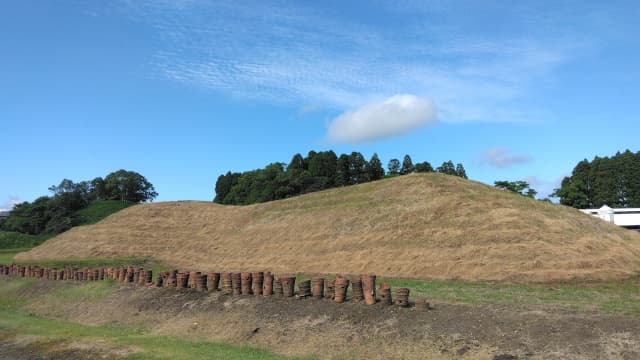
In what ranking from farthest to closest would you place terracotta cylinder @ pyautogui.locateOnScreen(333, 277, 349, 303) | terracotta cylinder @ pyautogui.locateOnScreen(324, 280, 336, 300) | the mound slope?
the mound slope, terracotta cylinder @ pyautogui.locateOnScreen(324, 280, 336, 300), terracotta cylinder @ pyautogui.locateOnScreen(333, 277, 349, 303)

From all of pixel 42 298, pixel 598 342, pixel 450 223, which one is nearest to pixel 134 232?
pixel 42 298

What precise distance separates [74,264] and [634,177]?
83091 millimetres

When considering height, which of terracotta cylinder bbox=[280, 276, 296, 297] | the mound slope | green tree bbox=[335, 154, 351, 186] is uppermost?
green tree bbox=[335, 154, 351, 186]

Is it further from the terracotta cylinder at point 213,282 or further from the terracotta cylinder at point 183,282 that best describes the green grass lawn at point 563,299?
the terracotta cylinder at point 183,282

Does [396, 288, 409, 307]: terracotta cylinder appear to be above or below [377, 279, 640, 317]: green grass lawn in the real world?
above

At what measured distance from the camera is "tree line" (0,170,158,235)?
90181 mm

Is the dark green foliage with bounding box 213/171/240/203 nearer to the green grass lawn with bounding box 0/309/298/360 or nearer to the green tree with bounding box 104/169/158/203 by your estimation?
the green tree with bounding box 104/169/158/203

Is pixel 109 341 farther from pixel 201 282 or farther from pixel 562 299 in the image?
pixel 562 299

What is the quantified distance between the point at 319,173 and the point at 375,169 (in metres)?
9.22

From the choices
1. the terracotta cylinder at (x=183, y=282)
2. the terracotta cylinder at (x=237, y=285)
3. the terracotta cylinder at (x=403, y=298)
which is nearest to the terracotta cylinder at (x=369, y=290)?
the terracotta cylinder at (x=403, y=298)

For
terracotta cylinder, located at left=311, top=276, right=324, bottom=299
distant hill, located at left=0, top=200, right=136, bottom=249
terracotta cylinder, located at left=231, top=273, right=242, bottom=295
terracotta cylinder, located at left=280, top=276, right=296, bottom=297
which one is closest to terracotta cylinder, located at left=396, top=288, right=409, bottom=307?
terracotta cylinder, located at left=311, top=276, right=324, bottom=299

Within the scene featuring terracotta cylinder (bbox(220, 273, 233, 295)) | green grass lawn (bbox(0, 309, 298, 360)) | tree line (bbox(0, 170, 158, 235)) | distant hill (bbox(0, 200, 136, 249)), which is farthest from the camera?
tree line (bbox(0, 170, 158, 235))

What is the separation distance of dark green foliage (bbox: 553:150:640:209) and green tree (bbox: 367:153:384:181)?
97.6 ft

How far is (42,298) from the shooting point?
2078 centimetres
